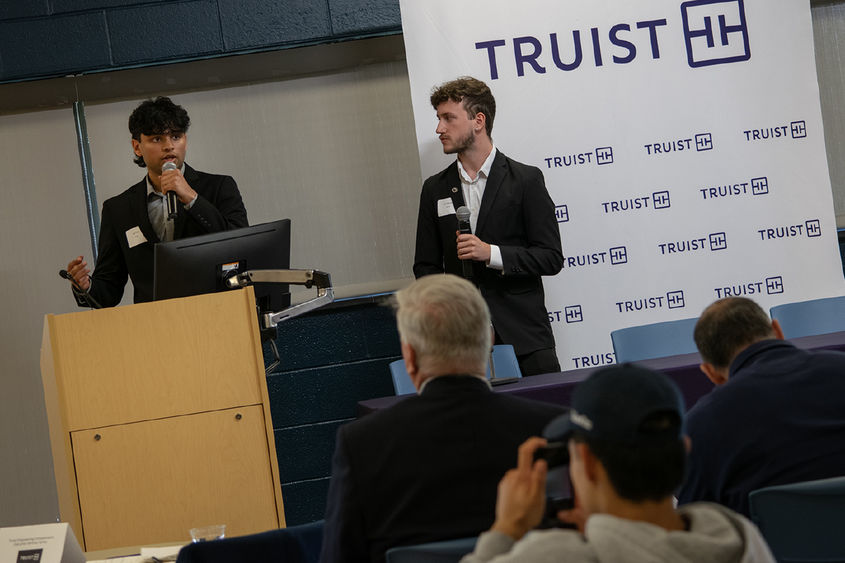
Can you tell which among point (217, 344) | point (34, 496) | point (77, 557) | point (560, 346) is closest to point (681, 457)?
point (77, 557)

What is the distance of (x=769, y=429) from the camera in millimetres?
1920

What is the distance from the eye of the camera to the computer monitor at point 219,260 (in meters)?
2.71

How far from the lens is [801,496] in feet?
5.52

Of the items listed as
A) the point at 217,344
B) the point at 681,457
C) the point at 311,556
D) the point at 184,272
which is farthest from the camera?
the point at 184,272

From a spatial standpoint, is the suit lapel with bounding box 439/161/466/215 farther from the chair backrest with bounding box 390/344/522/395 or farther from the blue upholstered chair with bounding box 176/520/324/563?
the blue upholstered chair with bounding box 176/520/324/563

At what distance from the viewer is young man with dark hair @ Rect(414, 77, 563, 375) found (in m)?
4.41

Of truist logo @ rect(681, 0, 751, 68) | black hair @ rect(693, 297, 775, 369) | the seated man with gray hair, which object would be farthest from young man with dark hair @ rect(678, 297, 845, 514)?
truist logo @ rect(681, 0, 751, 68)

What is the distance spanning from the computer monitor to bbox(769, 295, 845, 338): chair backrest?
2362 mm

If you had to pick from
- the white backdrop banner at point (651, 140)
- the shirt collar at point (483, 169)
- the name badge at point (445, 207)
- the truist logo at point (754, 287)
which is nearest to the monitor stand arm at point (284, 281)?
the name badge at point (445, 207)

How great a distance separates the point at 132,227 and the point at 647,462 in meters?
3.17

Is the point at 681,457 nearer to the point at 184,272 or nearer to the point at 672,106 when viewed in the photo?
the point at 184,272

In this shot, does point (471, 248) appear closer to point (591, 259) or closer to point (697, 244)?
point (591, 259)

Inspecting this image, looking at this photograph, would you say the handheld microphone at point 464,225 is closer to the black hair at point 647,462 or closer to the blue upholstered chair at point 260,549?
the blue upholstered chair at point 260,549

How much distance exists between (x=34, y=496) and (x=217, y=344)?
2.97 metres
